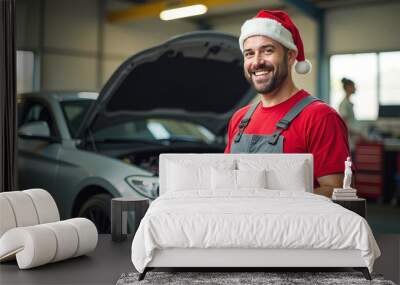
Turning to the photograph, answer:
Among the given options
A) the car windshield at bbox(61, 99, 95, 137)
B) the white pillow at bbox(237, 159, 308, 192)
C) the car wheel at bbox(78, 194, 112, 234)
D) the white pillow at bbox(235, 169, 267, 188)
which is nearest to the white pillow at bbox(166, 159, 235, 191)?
the white pillow at bbox(235, 169, 267, 188)

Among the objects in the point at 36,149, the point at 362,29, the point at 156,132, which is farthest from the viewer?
the point at 362,29

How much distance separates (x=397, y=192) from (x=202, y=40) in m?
2.66

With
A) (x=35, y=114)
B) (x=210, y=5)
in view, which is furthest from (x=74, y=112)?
(x=210, y=5)

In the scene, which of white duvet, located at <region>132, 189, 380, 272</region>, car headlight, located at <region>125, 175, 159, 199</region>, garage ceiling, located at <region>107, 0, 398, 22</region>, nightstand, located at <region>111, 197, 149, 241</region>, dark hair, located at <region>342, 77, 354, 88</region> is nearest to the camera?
white duvet, located at <region>132, 189, 380, 272</region>

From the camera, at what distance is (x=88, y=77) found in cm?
534

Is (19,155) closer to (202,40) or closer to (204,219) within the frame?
(202,40)

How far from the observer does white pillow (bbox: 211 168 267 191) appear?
3.65 m

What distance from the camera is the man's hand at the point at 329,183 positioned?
3.96m

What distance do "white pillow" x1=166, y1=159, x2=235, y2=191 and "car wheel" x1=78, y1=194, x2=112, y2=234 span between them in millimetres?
904

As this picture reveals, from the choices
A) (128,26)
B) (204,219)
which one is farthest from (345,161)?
(128,26)

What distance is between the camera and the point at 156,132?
4.91m

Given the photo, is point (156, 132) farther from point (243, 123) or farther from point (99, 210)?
point (243, 123)

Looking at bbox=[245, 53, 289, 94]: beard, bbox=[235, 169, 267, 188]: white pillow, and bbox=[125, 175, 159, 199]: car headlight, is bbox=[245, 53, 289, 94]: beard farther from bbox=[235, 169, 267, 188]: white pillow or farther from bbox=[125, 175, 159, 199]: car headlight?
bbox=[125, 175, 159, 199]: car headlight

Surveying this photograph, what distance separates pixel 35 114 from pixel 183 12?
5.21 ft
